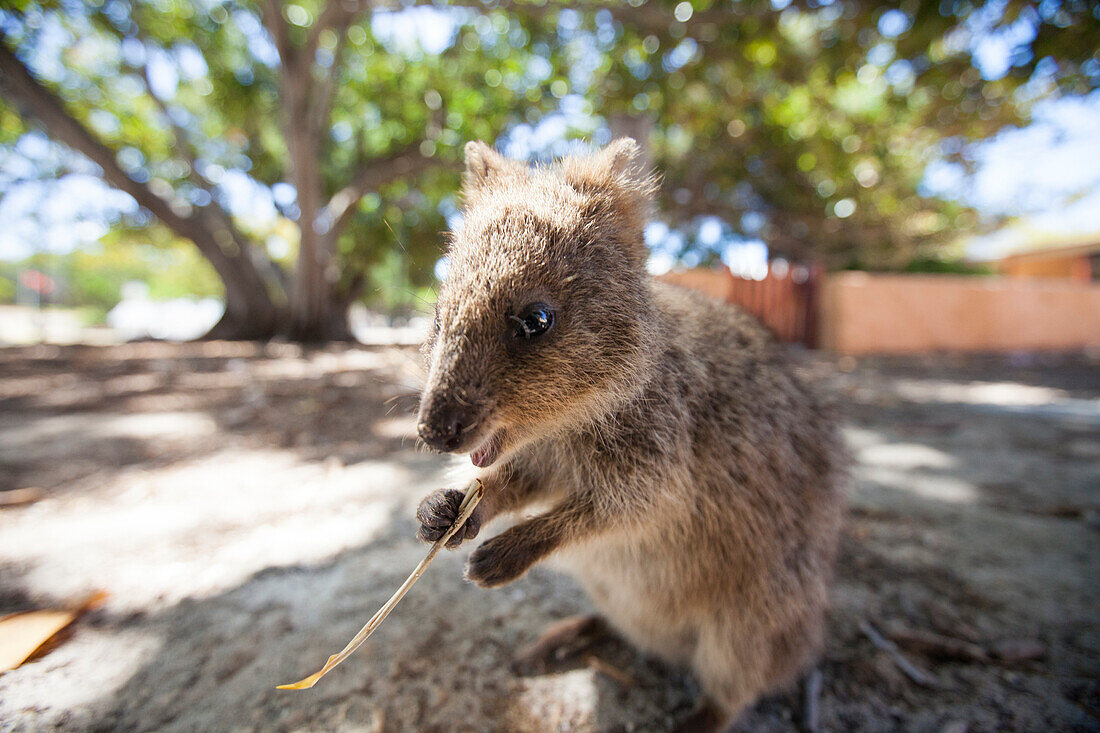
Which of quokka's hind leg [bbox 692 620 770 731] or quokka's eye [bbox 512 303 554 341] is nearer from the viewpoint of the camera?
quokka's eye [bbox 512 303 554 341]

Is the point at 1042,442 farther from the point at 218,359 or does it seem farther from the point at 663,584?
the point at 218,359

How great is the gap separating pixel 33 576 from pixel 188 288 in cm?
4617

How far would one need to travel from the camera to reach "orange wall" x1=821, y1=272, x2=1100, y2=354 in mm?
11406

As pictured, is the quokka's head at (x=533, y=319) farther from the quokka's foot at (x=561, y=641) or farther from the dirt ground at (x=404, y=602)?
the quokka's foot at (x=561, y=641)

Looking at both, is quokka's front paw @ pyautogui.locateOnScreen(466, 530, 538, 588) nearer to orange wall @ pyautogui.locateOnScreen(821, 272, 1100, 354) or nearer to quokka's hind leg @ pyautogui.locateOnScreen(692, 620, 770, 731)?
quokka's hind leg @ pyautogui.locateOnScreen(692, 620, 770, 731)

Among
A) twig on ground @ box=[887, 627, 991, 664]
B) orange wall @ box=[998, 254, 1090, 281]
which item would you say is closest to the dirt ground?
twig on ground @ box=[887, 627, 991, 664]

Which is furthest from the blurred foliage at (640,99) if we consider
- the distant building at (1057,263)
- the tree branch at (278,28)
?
the distant building at (1057,263)

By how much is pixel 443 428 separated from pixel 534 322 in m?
0.38

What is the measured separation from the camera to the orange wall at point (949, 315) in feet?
37.4

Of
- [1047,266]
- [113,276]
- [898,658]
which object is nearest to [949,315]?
[898,658]

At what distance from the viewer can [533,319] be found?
4.49ft

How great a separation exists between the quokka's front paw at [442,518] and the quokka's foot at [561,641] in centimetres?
62

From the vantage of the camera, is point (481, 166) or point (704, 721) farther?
point (481, 166)

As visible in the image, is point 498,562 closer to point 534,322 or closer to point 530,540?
point 530,540
